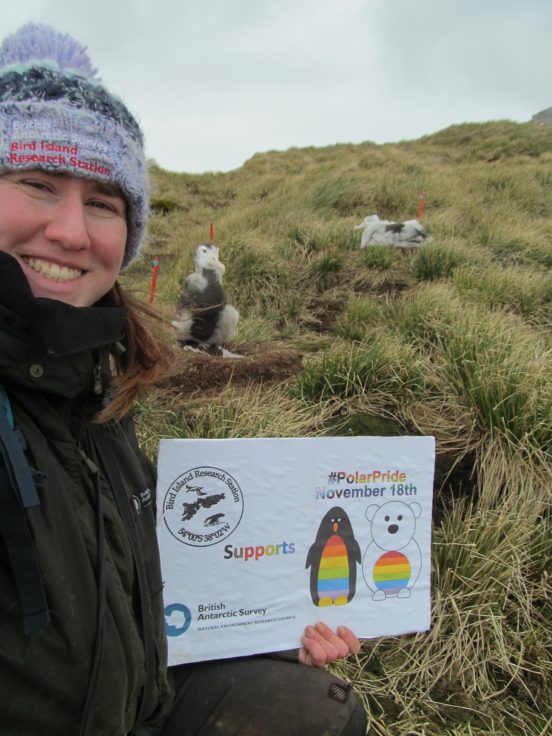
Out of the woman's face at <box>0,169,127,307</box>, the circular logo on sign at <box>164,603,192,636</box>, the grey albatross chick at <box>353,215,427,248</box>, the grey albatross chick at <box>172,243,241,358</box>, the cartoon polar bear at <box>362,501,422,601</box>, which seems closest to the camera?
the woman's face at <box>0,169,127,307</box>

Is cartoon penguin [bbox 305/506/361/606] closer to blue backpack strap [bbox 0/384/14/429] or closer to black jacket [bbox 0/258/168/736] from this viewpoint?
black jacket [bbox 0/258/168/736]

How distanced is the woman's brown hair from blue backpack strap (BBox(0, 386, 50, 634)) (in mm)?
444

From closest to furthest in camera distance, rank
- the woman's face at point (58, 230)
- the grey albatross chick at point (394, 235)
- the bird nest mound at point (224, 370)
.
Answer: the woman's face at point (58, 230)
the bird nest mound at point (224, 370)
the grey albatross chick at point (394, 235)

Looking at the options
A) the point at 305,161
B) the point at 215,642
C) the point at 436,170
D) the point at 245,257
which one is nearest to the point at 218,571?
the point at 215,642

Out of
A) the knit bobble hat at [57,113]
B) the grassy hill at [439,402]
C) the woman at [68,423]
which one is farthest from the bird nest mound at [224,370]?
the knit bobble hat at [57,113]

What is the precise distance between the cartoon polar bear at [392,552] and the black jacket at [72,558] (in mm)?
1122

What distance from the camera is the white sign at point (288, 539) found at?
6.54 ft

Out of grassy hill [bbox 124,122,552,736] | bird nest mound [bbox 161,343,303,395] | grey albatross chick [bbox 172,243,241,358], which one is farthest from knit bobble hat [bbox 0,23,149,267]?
grey albatross chick [bbox 172,243,241,358]

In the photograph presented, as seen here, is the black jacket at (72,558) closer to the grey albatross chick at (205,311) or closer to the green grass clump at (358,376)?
the green grass clump at (358,376)

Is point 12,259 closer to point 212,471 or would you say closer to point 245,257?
point 212,471

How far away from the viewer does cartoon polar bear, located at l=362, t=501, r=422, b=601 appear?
227 centimetres

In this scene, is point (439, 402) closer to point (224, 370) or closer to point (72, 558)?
point (224, 370)

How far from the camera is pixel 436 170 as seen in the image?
15.0 m

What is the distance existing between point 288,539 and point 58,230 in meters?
1.44
